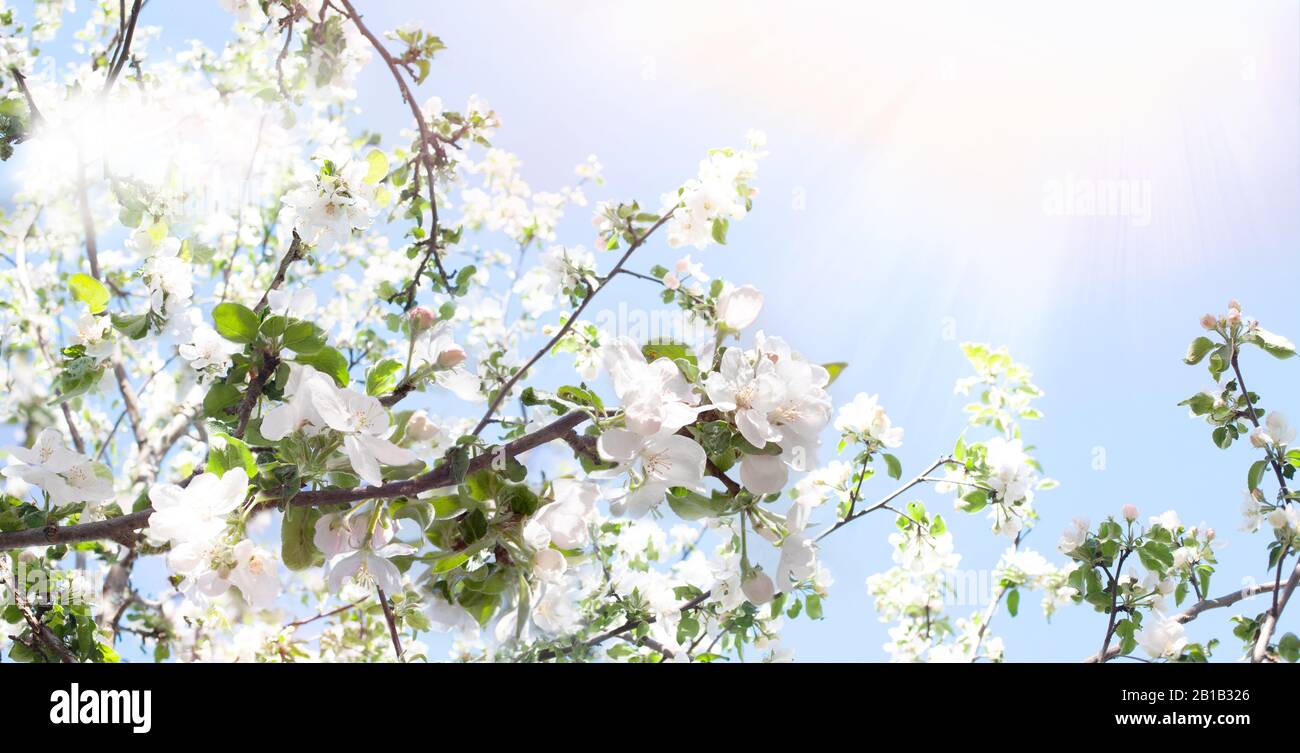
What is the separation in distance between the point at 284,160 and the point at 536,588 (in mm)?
4158

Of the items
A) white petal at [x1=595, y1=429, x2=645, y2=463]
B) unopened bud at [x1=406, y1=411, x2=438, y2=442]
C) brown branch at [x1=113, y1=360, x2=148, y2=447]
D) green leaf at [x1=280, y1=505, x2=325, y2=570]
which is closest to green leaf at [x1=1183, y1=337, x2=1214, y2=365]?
white petal at [x1=595, y1=429, x2=645, y2=463]

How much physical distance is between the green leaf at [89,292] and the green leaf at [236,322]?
391 mm

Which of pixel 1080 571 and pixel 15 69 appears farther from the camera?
pixel 1080 571

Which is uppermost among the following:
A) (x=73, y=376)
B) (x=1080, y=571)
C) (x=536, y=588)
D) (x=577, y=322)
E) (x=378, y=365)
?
(x=577, y=322)

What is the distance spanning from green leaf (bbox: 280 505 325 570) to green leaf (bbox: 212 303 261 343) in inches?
10.7

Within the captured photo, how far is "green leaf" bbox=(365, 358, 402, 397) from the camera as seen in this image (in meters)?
1.00

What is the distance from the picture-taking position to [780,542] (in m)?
0.95

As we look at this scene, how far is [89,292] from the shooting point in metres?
1.25

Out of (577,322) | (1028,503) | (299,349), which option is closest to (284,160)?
(577,322)

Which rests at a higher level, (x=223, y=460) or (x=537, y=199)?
(x=537, y=199)

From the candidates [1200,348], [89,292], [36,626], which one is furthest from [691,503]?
[1200,348]

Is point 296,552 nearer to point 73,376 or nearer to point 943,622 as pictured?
point 73,376

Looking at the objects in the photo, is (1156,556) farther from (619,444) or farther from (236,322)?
(236,322)

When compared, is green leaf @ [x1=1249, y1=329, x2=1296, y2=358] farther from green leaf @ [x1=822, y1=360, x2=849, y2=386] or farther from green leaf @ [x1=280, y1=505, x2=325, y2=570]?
green leaf @ [x1=280, y1=505, x2=325, y2=570]
